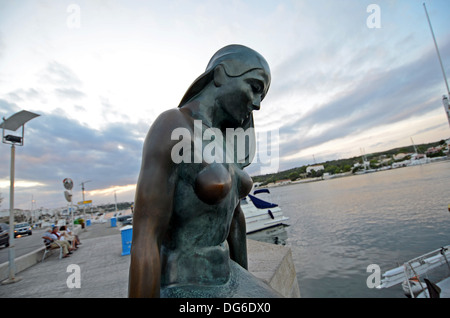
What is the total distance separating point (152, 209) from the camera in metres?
1.01

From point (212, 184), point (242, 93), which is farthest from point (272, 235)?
point (212, 184)

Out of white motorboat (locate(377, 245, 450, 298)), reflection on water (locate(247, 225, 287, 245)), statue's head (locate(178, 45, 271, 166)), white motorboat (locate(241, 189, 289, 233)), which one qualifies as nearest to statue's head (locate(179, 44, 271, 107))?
statue's head (locate(178, 45, 271, 166))

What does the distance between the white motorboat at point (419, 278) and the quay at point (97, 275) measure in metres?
5.26

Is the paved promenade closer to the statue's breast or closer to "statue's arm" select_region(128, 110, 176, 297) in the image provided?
"statue's arm" select_region(128, 110, 176, 297)

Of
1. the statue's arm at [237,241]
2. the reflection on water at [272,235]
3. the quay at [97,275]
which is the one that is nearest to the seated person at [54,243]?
the quay at [97,275]

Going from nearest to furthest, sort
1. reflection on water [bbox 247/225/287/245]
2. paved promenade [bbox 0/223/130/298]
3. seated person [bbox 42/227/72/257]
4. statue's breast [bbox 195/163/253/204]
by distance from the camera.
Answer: statue's breast [bbox 195/163/253/204] → paved promenade [bbox 0/223/130/298] → seated person [bbox 42/227/72/257] → reflection on water [bbox 247/225/287/245]

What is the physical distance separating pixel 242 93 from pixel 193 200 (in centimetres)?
67

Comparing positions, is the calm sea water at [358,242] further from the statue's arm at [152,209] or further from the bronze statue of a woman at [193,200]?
the statue's arm at [152,209]

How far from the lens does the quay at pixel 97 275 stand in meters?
4.12

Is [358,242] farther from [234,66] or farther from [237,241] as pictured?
[234,66]

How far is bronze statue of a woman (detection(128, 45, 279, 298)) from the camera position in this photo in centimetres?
99

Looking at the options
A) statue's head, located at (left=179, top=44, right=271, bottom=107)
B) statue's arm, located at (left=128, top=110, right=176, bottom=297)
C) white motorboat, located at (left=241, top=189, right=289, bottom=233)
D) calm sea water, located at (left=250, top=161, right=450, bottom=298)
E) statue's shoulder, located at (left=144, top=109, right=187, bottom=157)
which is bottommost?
calm sea water, located at (left=250, top=161, right=450, bottom=298)

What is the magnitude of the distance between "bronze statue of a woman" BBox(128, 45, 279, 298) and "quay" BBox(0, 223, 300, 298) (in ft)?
6.35

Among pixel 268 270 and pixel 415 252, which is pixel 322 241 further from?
pixel 268 270
